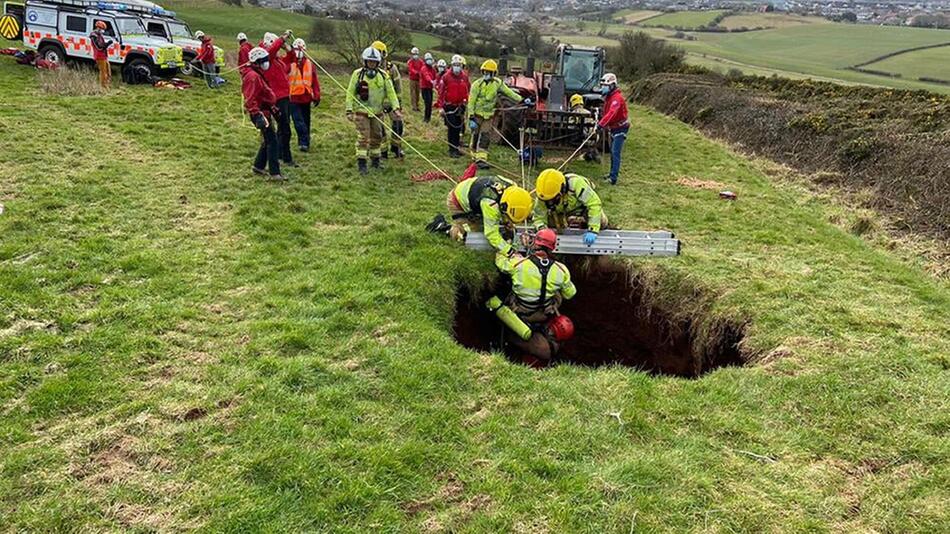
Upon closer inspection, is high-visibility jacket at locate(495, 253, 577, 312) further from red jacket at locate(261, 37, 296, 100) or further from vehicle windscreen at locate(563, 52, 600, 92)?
vehicle windscreen at locate(563, 52, 600, 92)

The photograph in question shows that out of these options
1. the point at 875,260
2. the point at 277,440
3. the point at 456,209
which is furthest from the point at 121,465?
the point at 875,260

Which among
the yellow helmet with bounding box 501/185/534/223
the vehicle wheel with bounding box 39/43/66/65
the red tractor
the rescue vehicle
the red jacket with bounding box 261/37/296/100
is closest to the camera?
the yellow helmet with bounding box 501/185/534/223

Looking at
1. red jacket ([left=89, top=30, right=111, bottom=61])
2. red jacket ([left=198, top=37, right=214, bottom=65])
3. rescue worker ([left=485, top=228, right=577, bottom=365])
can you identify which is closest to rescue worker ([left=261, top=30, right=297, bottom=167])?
rescue worker ([left=485, top=228, right=577, bottom=365])

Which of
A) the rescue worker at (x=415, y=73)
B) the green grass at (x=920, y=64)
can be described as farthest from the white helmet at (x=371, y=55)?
the green grass at (x=920, y=64)

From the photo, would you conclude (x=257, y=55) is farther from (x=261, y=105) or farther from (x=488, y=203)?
(x=488, y=203)

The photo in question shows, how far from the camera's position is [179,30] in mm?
20078

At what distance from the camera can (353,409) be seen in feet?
15.0

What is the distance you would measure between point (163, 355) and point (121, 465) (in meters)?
1.31

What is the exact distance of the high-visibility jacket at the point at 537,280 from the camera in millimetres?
6461

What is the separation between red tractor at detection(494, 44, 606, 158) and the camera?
42.9 feet

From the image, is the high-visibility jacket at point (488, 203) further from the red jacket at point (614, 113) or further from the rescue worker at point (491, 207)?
the red jacket at point (614, 113)

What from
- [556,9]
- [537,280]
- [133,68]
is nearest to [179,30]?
[133,68]

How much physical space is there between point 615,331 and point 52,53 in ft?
61.4

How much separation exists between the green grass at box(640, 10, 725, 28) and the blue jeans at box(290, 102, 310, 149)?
2427 inches
